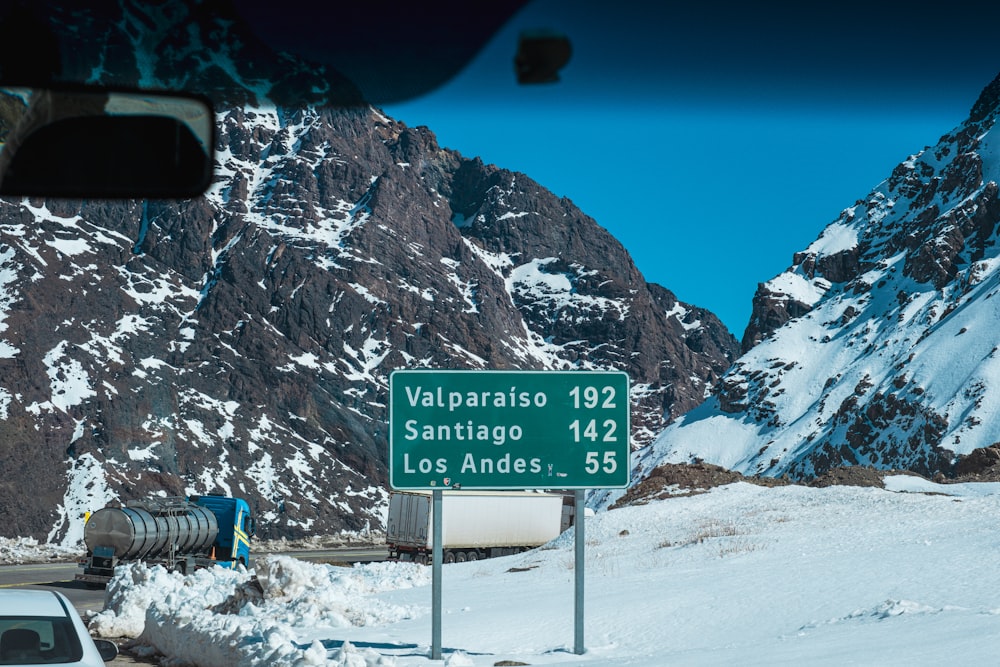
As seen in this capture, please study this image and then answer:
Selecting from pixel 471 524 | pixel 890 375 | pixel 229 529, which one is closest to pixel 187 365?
pixel 890 375

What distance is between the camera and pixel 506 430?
1343 cm

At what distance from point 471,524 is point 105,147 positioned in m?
45.4

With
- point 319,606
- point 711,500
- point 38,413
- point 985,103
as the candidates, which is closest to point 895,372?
point 985,103

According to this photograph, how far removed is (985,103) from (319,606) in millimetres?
198557

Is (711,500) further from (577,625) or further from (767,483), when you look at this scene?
(577,625)

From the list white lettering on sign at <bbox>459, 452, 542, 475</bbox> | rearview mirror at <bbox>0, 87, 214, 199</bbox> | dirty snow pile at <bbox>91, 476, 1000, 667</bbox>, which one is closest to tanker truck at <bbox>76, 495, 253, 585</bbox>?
dirty snow pile at <bbox>91, 476, 1000, 667</bbox>

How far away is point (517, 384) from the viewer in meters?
13.5

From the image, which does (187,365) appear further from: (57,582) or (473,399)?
(473,399)

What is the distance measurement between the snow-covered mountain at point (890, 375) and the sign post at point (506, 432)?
118 m

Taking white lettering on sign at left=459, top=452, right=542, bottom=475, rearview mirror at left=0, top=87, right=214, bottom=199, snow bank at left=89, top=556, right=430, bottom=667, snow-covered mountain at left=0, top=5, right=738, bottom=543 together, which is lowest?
snow bank at left=89, top=556, right=430, bottom=667

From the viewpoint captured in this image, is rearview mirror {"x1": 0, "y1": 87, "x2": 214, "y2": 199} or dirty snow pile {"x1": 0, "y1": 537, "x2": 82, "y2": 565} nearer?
rearview mirror {"x1": 0, "y1": 87, "x2": 214, "y2": 199}

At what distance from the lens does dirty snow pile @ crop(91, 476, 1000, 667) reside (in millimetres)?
11297

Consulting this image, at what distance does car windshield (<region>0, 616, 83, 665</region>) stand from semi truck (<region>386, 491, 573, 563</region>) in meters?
37.6

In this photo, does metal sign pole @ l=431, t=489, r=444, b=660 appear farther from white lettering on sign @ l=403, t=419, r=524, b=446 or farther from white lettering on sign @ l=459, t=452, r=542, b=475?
white lettering on sign @ l=403, t=419, r=524, b=446
